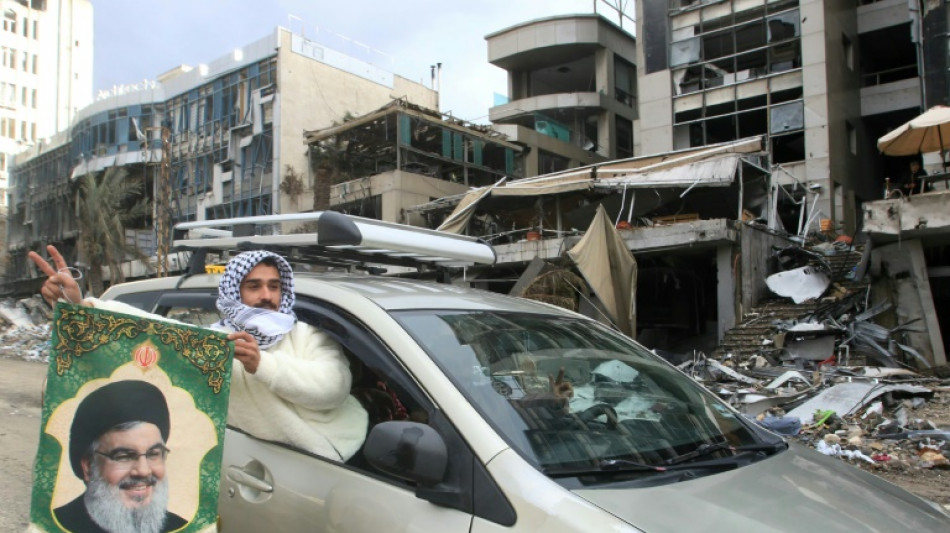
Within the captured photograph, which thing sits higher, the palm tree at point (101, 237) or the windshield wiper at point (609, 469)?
the palm tree at point (101, 237)

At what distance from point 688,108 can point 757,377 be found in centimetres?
1945

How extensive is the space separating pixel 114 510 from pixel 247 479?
0.51 metres

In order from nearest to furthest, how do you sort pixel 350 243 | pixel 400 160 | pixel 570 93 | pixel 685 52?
pixel 350 243
pixel 400 160
pixel 685 52
pixel 570 93

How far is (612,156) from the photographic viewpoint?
122 ft

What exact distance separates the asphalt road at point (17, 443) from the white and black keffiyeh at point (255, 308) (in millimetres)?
2652

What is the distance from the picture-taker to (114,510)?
1.88 metres

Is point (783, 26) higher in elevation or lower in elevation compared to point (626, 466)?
higher

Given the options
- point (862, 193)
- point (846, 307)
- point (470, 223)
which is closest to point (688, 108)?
point (862, 193)

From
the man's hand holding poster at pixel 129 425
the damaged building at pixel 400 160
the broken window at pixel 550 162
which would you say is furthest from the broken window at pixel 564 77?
the man's hand holding poster at pixel 129 425

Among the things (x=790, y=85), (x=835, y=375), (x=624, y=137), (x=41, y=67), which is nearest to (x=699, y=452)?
(x=835, y=375)

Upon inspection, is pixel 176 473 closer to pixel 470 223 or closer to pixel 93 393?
pixel 93 393

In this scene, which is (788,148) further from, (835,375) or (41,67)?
(41,67)

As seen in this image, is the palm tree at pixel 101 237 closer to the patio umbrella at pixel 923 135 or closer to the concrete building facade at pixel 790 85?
the concrete building facade at pixel 790 85

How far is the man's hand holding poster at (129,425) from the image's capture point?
6.17ft
